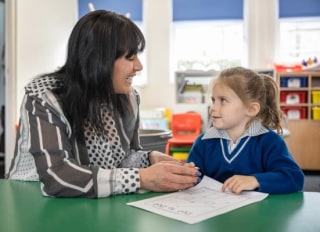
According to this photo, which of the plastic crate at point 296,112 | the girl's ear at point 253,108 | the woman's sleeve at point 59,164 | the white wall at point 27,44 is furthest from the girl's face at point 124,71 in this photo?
the plastic crate at point 296,112

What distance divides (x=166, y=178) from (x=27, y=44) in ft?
11.4

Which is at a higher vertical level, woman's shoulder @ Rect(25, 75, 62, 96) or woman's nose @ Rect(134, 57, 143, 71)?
woman's nose @ Rect(134, 57, 143, 71)

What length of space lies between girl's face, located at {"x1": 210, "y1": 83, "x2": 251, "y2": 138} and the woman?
213 mm

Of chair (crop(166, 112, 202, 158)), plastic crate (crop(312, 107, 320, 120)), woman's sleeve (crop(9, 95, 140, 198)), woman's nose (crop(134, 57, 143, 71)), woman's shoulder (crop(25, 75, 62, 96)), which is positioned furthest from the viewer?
plastic crate (crop(312, 107, 320, 120))

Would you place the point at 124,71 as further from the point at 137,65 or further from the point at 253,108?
the point at 253,108

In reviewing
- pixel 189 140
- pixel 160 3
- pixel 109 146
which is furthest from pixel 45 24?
pixel 109 146

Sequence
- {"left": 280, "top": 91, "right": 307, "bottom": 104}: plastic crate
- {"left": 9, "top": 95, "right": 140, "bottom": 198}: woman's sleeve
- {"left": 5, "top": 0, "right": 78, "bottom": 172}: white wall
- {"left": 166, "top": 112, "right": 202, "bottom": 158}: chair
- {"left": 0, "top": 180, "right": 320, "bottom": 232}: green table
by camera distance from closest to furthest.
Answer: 1. {"left": 0, "top": 180, "right": 320, "bottom": 232}: green table
2. {"left": 9, "top": 95, "right": 140, "bottom": 198}: woman's sleeve
3. {"left": 5, "top": 0, "right": 78, "bottom": 172}: white wall
4. {"left": 166, "top": 112, "right": 202, "bottom": 158}: chair
5. {"left": 280, "top": 91, "right": 307, "bottom": 104}: plastic crate

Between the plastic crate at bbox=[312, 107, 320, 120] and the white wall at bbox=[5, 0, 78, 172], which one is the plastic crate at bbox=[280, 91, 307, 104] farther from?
the white wall at bbox=[5, 0, 78, 172]

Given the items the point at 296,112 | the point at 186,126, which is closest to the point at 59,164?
the point at 186,126

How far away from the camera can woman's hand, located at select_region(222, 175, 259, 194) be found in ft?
3.28

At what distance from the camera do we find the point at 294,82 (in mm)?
4613

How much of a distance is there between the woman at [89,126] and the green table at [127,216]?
0.05 m

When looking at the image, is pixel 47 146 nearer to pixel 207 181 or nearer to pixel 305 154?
pixel 207 181

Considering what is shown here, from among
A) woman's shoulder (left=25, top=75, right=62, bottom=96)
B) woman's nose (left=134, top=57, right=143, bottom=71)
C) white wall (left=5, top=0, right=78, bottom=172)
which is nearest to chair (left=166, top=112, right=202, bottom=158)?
white wall (left=5, top=0, right=78, bottom=172)
